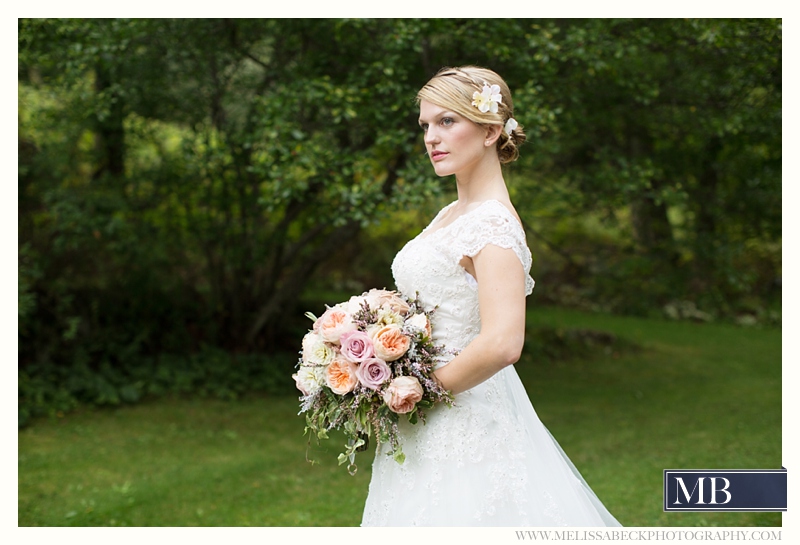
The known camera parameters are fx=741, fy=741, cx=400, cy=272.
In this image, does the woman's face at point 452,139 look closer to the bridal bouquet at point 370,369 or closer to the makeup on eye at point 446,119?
the makeup on eye at point 446,119

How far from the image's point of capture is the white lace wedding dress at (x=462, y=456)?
2.46m

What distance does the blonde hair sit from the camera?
242 centimetres

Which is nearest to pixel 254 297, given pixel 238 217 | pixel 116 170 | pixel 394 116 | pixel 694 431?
pixel 238 217

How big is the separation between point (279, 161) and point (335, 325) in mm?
4015

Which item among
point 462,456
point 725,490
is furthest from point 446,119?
point 725,490

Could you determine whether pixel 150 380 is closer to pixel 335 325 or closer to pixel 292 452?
pixel 292 452

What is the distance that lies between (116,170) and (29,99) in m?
1.13

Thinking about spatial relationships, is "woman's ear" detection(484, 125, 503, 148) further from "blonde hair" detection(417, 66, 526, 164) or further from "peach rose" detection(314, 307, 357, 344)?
"peach rose" detection(314, 307, 357, 344)

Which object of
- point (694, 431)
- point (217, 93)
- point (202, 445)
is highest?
point (217, 93)

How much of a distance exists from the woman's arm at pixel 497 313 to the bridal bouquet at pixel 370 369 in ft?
0.56

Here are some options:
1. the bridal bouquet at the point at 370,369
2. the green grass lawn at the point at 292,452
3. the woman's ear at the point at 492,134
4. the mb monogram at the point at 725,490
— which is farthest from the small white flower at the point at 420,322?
the green grass lawn at the point at 292,452

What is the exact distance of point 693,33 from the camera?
6043mm

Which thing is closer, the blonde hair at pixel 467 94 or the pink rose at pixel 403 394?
the pink rose at pixel 403 394

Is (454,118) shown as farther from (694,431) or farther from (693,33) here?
(694,431)
